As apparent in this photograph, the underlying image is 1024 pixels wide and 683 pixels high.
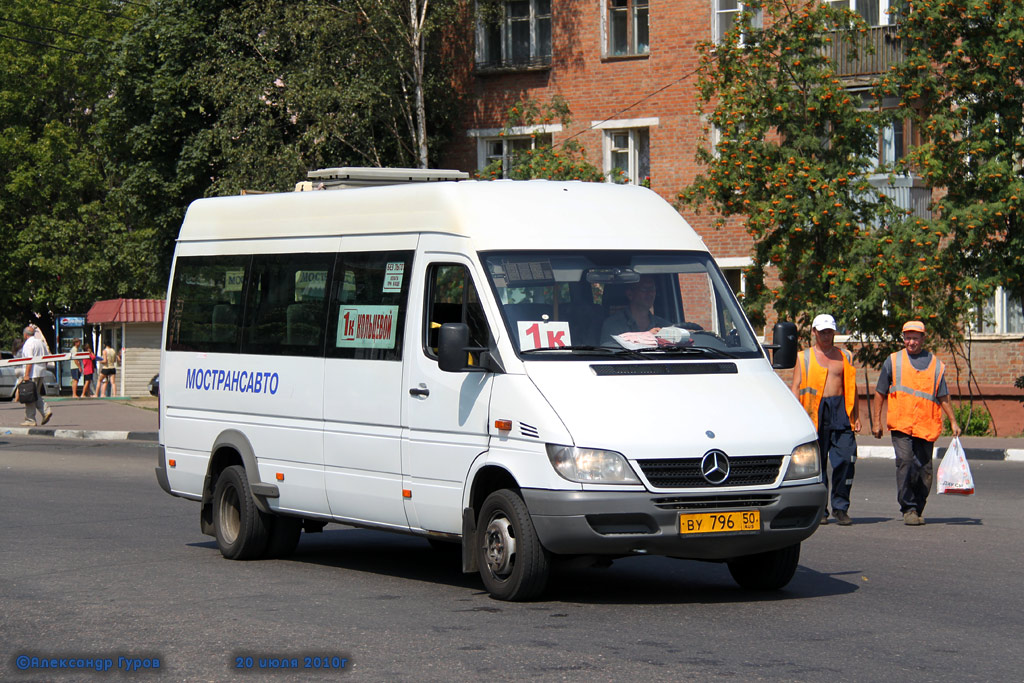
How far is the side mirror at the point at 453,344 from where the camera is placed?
9.18 m

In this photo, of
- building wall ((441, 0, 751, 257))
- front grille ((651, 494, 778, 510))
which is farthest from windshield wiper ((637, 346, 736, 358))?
building wall ((441, 0, 751, 257))

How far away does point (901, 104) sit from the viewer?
25797 millimetres

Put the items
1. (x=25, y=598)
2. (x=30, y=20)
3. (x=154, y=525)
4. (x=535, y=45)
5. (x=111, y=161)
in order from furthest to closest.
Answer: (x=30, y=20), (x=111, y=161), (x=535, y=45), (x=154, y=525), (x=25, y=598)

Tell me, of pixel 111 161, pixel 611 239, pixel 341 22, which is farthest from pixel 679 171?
pixel 611 239

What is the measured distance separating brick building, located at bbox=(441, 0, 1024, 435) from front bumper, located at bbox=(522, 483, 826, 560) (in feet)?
83.5

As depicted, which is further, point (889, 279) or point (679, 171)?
point (679, 171)

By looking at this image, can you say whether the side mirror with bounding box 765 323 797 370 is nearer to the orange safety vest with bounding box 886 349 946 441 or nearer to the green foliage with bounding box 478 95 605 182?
the orange safety vest with bounding box 886 349 946 441

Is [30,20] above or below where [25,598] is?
above

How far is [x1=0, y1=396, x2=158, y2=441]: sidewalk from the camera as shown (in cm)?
2911

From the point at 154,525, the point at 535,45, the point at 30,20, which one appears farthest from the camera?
the point at 30,20

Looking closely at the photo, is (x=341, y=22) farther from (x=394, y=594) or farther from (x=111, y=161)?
(x=394, y=594)

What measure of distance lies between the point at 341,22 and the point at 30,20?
29.7m

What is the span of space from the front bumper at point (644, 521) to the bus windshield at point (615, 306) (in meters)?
0.96

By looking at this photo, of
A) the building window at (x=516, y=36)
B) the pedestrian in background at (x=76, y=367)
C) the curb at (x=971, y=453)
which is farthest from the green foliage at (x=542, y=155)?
the pedestrian in background at (x=76, y=367)
